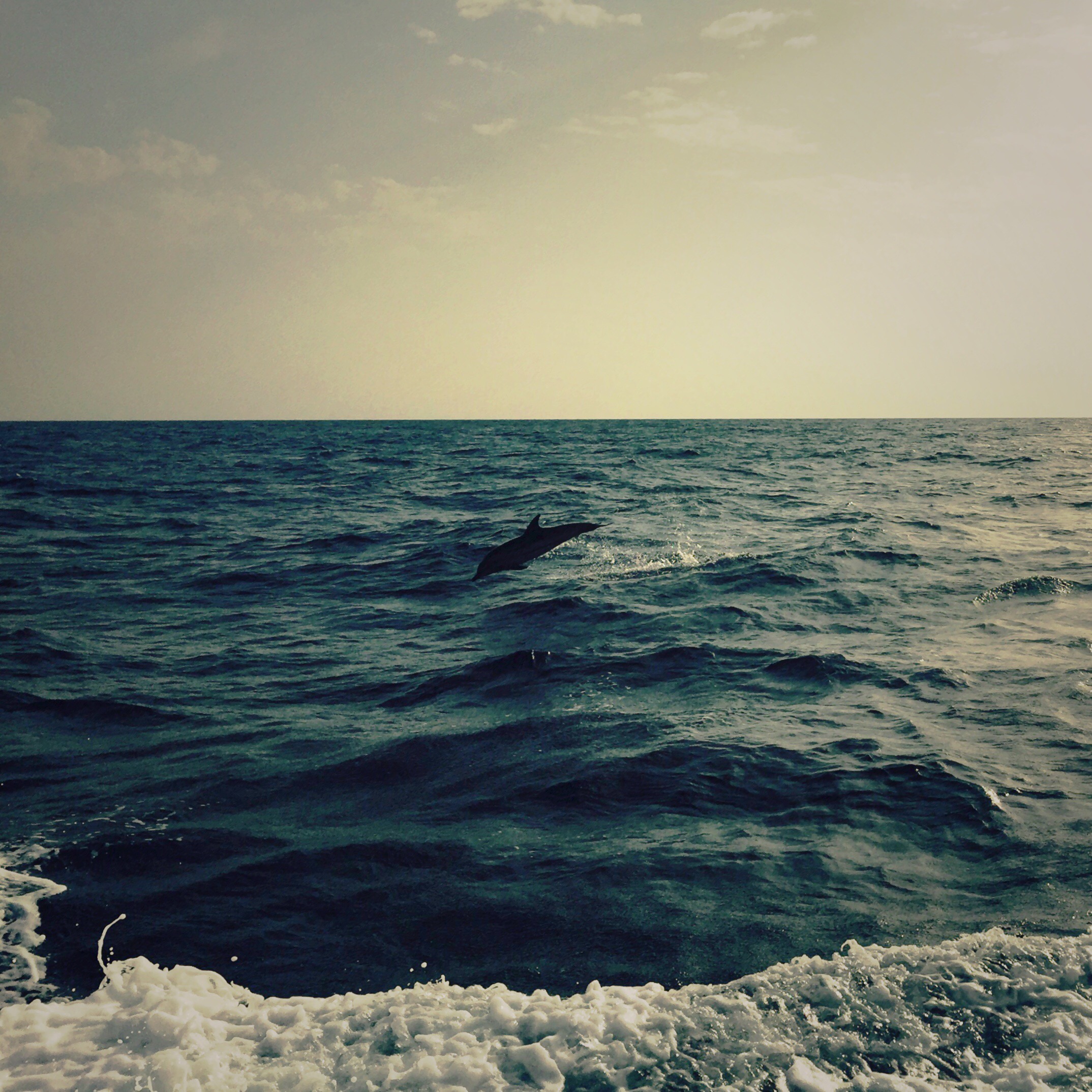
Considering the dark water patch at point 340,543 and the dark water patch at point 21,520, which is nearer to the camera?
the dark water patch at point 340,543

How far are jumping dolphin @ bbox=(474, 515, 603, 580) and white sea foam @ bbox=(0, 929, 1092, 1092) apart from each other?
5.53m

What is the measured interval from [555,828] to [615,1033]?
2048mm

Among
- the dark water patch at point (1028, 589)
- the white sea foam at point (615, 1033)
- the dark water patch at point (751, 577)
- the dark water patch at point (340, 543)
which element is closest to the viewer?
the white sea foam at point (615, 1033)

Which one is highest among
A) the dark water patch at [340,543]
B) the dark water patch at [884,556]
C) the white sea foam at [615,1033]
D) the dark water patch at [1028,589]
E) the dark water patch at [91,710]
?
the dark water patch at [884,556]

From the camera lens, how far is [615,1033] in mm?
3318

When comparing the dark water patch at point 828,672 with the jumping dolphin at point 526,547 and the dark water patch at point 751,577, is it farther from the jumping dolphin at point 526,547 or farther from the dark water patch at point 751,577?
the dark water patch at point 751,577

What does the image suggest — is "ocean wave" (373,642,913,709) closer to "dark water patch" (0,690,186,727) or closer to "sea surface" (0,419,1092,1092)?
"sea surface" (0,419,1092,1092)

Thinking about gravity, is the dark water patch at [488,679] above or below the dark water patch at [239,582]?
below

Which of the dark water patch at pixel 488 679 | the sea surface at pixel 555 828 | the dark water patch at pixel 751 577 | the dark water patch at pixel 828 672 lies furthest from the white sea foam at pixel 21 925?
the dark water patch at pixel 751 577

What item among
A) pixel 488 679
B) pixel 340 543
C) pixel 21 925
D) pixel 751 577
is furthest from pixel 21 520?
pixel 21 925

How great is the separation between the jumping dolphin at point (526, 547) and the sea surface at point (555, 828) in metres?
1.16

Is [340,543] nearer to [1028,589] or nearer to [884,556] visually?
[884,556]

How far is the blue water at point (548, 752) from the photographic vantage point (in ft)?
13.8

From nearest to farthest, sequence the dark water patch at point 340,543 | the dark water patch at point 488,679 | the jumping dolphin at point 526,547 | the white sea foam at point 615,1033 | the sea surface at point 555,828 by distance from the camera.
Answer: the white sea foam at point 615,1033 < the sea surface at point 555,828 < the dark water patch at point 488,679 < the jumping dolphin at point 526,547 < the dark water patch at point 340,543
